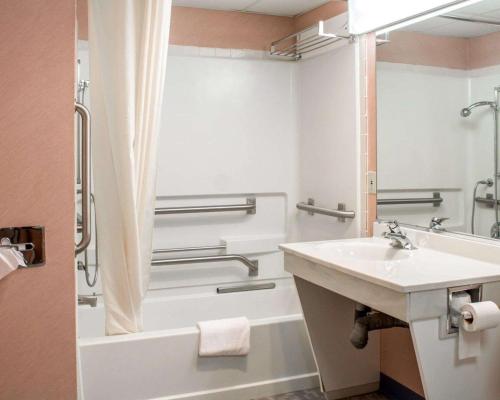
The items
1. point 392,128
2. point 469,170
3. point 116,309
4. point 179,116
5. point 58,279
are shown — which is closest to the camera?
point 58,279

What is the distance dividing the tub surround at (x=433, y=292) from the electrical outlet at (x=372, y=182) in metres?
0.54

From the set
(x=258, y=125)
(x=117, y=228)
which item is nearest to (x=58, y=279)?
(x=117, y=228)

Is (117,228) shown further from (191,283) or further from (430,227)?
(430,227)

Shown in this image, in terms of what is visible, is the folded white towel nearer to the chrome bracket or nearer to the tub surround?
the tub surround

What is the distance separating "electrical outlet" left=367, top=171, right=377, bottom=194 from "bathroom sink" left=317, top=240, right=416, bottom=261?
33 centimetres

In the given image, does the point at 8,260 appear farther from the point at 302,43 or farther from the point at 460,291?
the point at 302,43

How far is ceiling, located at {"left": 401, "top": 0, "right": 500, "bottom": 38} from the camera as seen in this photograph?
6.71 feet

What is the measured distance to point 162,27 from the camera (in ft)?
7.38

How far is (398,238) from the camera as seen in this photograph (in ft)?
7.65

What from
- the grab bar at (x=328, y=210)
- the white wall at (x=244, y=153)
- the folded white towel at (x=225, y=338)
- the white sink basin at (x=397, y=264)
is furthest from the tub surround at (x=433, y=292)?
the white wall at (x=244, y=153)

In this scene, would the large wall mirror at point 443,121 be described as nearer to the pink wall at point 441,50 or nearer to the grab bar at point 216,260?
the pink wall at point 441,50

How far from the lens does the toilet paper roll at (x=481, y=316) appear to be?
171 centimetres

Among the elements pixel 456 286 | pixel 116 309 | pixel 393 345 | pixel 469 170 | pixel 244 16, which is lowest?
pixel 393 345

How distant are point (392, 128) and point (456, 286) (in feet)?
3.42
